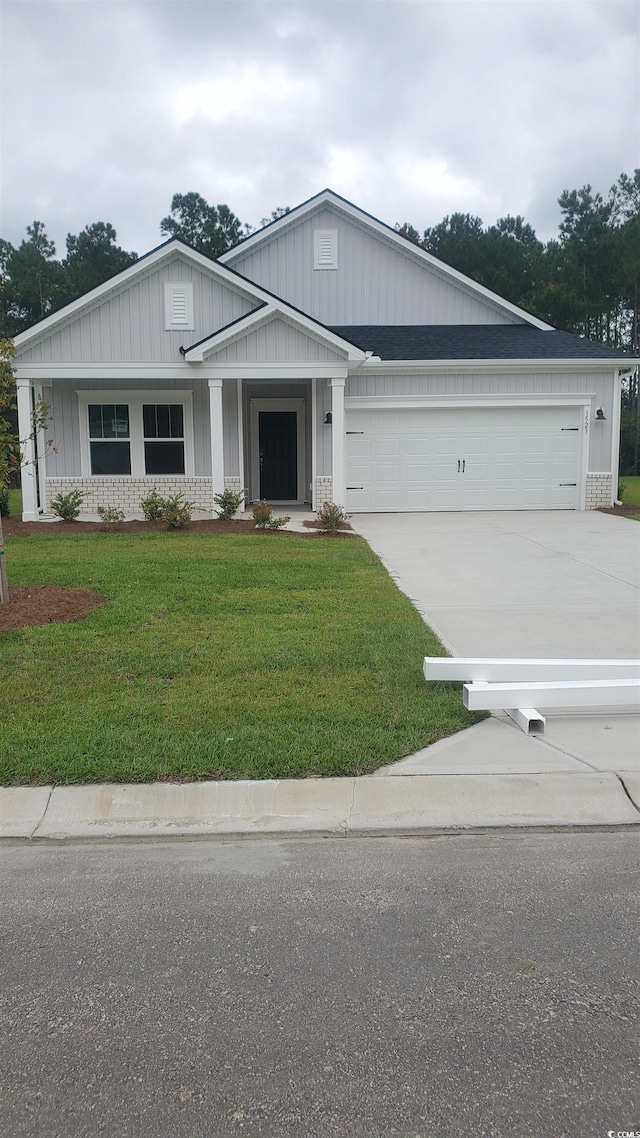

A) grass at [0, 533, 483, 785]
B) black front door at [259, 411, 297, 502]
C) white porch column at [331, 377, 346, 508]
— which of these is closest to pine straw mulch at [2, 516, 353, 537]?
white porch column at [331, 377, 346, 508]

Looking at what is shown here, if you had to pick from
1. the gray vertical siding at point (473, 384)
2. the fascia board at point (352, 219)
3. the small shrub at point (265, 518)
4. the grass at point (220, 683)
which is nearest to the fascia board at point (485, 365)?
the gray vertical siding at point (473, 384)

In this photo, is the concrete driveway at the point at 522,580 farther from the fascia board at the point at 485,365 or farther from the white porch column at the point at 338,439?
the fascia board at the point at 485,365

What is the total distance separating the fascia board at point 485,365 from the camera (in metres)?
18.5

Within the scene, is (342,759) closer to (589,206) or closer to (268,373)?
(268,373)

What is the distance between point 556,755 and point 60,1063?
3.35 metres

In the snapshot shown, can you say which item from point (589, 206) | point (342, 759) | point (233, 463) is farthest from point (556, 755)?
point (589, 206)

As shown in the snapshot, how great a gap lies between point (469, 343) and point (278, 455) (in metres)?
5.64

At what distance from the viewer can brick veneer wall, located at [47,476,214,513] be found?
19.0 meters

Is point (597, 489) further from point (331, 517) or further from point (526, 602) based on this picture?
point (526, 602)

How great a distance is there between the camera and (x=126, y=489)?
752 inches

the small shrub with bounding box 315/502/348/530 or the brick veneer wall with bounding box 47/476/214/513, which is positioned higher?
the brick veneer wall with bounding box 47/476/214/513

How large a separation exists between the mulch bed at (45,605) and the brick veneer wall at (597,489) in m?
13.6

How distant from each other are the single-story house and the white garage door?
0.03 meters

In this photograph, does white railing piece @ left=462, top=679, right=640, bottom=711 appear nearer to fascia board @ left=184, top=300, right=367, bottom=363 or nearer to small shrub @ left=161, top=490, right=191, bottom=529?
small shrub @ left=161, top=490, right=191, bottom=529
